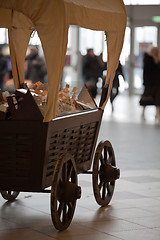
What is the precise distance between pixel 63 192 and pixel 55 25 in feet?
4.49

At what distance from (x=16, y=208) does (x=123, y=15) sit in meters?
2.22

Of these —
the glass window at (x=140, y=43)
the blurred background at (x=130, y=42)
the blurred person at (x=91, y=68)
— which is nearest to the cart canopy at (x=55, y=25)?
the blurred person at (x=91, y=68)

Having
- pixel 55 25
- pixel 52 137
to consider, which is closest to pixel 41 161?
pixel 52 137

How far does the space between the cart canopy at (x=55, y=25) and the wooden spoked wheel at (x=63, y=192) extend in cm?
46

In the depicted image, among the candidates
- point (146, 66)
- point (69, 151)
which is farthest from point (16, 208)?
point (146, 66)

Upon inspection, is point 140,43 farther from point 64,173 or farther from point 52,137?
point 52,137

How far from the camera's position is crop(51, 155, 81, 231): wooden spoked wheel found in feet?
14.6

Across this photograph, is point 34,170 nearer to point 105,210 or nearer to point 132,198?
point 105,210

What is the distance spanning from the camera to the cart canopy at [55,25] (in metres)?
4.35

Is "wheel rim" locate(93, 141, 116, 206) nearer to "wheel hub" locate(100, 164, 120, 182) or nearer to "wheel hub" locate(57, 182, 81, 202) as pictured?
"wheel hub" locate(100, 164, 120, 182)

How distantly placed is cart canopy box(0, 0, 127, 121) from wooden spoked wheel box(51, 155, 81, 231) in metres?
0.46

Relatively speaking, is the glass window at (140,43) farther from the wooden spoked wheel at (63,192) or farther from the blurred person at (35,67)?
the wooden spoked wheel at (63,192)

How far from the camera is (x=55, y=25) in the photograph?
436 centimetres

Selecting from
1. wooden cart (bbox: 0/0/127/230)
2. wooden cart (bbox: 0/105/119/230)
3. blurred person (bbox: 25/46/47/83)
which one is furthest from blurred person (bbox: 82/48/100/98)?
wooden cart (bbox: 0/105/119/230)
